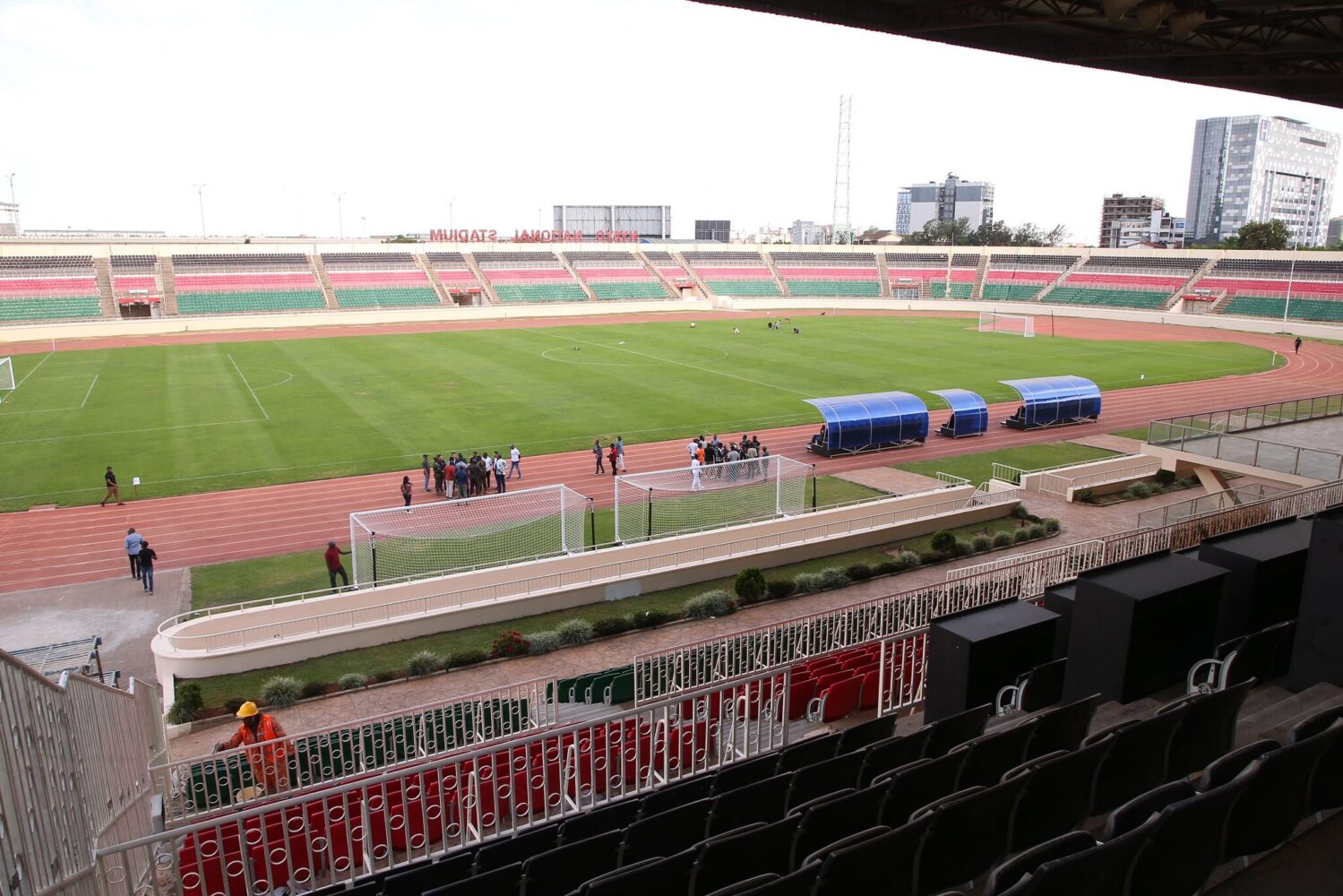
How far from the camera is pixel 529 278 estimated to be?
3226 inches

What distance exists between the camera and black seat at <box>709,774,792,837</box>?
19.8ft

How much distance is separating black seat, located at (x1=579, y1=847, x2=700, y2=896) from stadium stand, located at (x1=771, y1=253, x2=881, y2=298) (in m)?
85.5

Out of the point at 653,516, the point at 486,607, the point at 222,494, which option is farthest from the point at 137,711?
the point at 222,494

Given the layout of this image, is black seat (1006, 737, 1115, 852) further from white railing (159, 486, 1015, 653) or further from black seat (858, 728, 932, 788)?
white railing (159, 486, 1015, 653)

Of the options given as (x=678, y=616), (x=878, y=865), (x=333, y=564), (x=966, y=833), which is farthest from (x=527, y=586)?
(x=878, y=865)

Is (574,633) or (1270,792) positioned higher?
(1270,792)

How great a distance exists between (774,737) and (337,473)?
20398 mm

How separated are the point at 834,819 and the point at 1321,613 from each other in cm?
482

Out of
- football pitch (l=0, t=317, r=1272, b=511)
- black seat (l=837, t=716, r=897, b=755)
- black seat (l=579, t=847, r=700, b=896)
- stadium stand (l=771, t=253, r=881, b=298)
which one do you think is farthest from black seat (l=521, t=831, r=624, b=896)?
stadium stand (l=771, t=253, r=881, b=298)

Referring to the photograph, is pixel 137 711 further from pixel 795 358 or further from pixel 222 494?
pixel 795 358

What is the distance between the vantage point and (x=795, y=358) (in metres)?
48.9

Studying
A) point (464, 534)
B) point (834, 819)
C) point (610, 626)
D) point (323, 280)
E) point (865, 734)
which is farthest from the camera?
point (323, 280)

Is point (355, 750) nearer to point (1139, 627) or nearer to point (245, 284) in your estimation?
point (1139, 627)

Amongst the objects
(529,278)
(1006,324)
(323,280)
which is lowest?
(1006,324)
